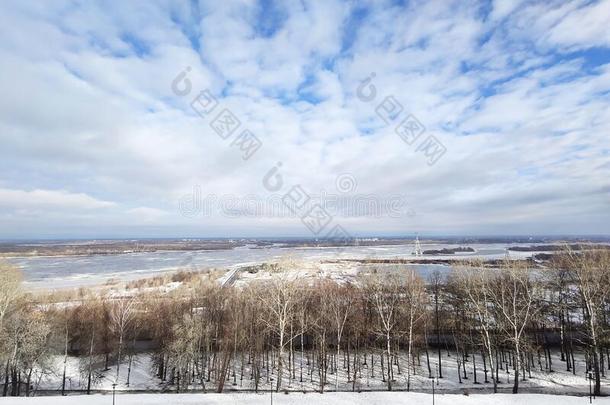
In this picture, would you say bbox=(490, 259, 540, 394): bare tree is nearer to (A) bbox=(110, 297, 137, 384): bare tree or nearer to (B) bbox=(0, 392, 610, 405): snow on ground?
(B) bbox=(0, 392, 610, 405): snow on ground

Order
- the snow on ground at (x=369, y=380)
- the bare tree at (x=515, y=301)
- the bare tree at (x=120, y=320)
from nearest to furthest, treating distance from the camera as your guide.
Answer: the snow on ground at (x=369, y=380)
the bare tree at (x=515, y=301)
the bare tree at (x=120, y=320)

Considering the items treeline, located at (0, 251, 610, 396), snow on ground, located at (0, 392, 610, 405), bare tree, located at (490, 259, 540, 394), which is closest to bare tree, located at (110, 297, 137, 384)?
treeline, located at (0, 251, 610, 396)

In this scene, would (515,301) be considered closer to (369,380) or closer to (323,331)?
(369,380)

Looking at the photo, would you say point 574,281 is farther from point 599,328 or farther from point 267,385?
point 267,385

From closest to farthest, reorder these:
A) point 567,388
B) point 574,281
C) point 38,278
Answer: point 567,388, point 574,281, point 38,278

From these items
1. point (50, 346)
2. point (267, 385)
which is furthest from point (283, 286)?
point (50, 346)

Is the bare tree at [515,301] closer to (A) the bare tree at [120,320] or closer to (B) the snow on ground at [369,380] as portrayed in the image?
(B) the snow on ground at [369,380]

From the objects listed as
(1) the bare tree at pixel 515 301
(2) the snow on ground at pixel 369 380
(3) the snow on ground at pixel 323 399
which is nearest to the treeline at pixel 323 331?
(1) the bare tree at pixel 515 301
